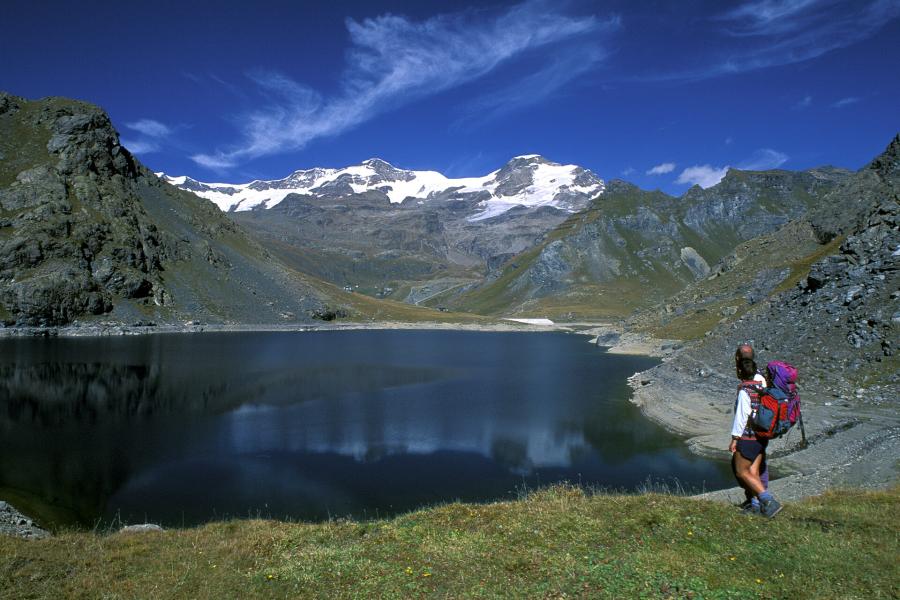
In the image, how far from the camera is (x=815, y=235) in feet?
302

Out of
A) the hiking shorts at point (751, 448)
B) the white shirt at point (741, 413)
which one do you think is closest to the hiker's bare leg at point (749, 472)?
Result: the hiking shorts at point (751, 448)

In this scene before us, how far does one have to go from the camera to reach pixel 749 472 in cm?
1260

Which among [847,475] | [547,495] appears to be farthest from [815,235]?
[547,495]

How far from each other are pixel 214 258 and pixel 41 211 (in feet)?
154

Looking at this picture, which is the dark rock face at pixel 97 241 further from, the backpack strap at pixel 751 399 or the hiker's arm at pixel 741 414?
the backpack strap at pixel 751 399

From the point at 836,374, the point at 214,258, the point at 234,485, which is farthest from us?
the point at 214,258

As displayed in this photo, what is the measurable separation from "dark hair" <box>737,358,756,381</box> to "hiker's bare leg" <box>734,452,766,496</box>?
1819 mm

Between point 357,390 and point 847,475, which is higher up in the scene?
point 847,475

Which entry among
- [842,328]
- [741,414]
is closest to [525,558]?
[741,414]

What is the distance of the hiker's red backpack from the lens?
38.3 feet

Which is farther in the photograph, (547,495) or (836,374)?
(836,374)

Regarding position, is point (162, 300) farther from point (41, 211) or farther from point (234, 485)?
point (234, 485)

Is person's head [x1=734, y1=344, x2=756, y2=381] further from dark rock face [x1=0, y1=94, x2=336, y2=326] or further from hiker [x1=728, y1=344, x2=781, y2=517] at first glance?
dark rock face [x1=0, y1=94, x2=336, y2=326]

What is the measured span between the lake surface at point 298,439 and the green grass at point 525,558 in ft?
42.1
